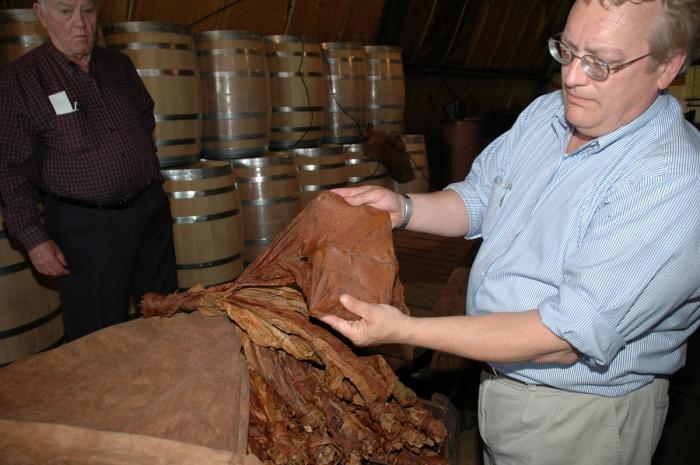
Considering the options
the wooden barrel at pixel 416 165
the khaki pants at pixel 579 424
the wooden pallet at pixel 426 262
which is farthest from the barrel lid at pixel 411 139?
the khaki pants at pixel 579 424

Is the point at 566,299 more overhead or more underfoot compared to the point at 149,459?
more overhead

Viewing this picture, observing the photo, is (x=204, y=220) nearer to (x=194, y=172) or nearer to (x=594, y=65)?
(x=194, y=172)

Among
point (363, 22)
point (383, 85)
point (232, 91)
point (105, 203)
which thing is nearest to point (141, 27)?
point (232, 91)

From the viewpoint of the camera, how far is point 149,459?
3.76ft

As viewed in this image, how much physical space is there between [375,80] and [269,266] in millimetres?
4330

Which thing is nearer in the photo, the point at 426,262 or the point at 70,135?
the point at 70,135

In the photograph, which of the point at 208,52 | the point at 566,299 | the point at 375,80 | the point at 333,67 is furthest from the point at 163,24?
the point at 566,299

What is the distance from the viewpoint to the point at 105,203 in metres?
2.99

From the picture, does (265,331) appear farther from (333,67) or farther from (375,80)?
(375,80)

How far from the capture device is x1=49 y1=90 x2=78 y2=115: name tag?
9.23 feet

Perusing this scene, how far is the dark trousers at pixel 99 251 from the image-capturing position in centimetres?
293

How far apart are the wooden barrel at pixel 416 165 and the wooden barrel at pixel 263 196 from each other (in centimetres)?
182

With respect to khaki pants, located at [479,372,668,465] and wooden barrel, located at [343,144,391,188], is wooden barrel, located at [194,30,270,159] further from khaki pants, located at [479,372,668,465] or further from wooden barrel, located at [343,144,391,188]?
khaki pants, located at [479,372,668,465]

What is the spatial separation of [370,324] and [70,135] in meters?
2.15
